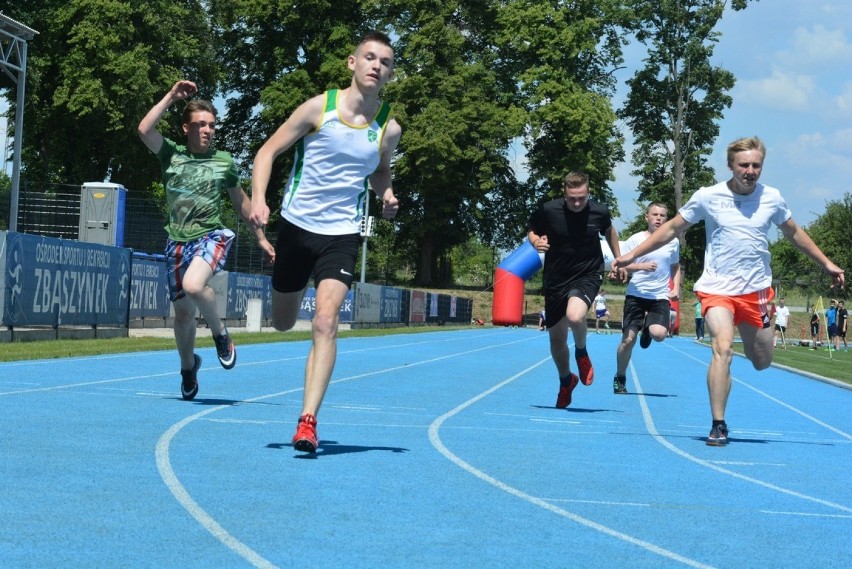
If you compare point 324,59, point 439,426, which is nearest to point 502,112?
point 324,59

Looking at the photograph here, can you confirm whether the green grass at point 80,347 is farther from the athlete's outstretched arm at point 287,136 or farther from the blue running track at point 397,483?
the athlete's outstretched arm at point 287,136

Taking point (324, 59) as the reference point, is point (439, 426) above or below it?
below

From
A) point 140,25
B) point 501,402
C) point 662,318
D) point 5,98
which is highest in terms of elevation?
point 140,25

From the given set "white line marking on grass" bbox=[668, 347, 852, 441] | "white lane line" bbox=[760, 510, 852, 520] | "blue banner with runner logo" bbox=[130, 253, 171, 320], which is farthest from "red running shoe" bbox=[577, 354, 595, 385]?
"blue banner with runner logo" bbox=[130, 253, 171, 320]

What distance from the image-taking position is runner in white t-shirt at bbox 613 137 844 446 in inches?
340

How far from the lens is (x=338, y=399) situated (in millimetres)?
11516

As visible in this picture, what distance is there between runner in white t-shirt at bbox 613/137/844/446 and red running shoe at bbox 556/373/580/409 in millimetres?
2782

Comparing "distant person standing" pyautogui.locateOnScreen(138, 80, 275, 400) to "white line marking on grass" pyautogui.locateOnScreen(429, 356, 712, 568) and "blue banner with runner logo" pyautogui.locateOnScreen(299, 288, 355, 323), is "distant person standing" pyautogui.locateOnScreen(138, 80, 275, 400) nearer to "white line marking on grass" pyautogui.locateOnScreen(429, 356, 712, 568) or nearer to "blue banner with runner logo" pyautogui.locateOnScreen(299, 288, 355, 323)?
"white line marking on grass" pyautogui.locateOnScreen(429, 356, 712, 568)

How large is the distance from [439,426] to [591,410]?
293cm

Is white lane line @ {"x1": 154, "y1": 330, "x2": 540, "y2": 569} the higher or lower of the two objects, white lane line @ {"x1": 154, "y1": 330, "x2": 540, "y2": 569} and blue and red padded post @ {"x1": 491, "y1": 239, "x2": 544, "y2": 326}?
the lower

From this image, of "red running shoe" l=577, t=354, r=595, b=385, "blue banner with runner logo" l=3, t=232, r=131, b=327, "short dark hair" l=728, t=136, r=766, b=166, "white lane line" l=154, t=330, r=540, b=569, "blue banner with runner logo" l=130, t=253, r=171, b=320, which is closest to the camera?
"white lane line" l=154, t=330, r=540, b=569

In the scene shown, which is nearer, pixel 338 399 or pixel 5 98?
pixel 338 399

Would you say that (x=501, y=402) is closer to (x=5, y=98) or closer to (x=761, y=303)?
(x=761, y=303)

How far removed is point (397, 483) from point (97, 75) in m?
45.0
